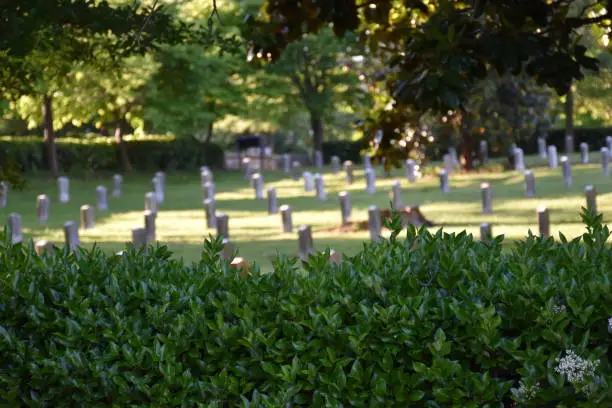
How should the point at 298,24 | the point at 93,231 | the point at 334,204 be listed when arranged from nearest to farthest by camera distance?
1. the point at 298,24
2. the point at 93,231
3. the point at 334,204

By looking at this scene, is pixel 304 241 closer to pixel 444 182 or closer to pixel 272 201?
pixel 272 201

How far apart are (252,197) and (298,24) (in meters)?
26.2

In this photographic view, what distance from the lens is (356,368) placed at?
527 cm

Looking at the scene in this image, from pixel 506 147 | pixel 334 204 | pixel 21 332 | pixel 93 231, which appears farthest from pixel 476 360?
pixel 506 147

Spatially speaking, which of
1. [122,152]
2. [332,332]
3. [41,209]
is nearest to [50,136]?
[122,152]

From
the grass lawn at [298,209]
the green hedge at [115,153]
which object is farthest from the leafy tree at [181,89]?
the green hedge at [115,153]

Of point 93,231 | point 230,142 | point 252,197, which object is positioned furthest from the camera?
point 230,142

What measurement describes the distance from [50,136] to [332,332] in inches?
1606

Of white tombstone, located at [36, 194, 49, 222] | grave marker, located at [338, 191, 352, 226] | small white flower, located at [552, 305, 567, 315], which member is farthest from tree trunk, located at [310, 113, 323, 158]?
small white flower, located at [552, 305, 567, 315]

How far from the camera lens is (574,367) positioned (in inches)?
201

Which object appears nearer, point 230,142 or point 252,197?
point 252,197

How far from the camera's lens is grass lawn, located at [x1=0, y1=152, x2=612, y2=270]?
76.6ft

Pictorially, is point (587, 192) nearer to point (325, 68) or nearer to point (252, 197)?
point (252, 197)

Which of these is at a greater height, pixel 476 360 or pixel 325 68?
pixel 325 68
